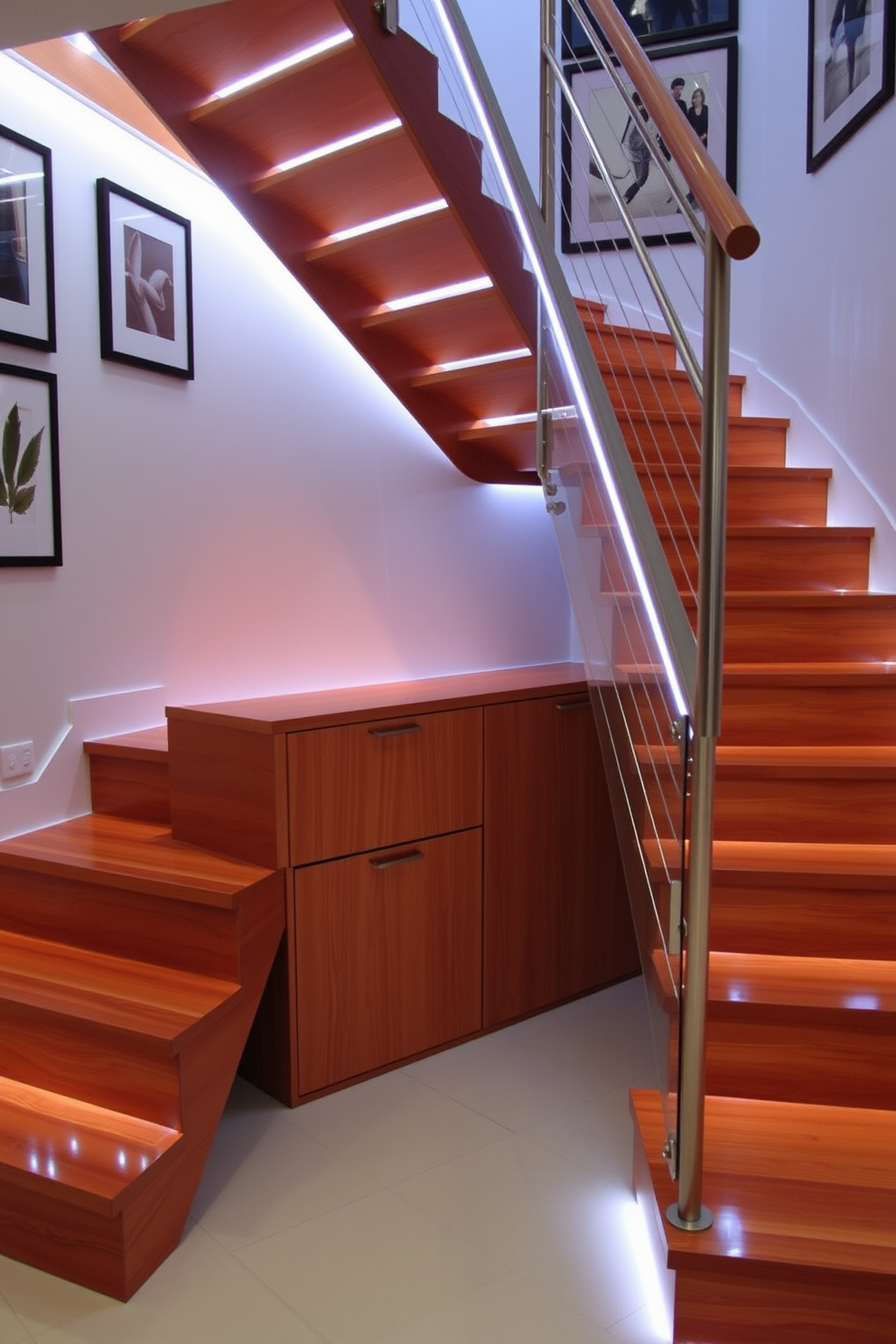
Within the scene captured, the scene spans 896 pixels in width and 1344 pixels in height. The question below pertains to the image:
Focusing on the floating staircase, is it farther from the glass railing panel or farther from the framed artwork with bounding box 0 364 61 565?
the framed artwork with bounding box 0 364 61 565

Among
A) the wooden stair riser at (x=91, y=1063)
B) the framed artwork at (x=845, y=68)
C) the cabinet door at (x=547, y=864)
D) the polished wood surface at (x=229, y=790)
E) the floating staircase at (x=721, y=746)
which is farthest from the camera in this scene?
the framed artwork at (x=845, y=68)

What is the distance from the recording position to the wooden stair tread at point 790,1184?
1.34 meters

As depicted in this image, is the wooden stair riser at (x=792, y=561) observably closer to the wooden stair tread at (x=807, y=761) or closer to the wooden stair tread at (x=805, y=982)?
the wooden stair tread at (x=807, y=761)

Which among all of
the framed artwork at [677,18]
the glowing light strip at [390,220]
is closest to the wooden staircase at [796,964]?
the glowing light strip at [390,220]

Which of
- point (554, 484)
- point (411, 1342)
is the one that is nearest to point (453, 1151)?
point (411, 1342)

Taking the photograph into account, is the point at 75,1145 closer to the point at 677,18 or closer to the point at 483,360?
the point at 483,360

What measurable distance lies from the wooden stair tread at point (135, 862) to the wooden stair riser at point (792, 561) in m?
1.41

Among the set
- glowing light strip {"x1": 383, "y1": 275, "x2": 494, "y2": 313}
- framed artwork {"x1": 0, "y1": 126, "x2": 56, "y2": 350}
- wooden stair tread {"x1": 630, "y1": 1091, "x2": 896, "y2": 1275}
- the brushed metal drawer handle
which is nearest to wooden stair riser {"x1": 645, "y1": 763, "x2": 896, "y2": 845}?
wooden stair tread {"x1": 630, "y1": 1091, "x2": 896, "y2": 1275}

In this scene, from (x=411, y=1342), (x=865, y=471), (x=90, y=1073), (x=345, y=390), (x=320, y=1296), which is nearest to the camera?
(x=411, y=1342)

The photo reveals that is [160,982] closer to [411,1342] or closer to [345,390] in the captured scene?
[411,1342]

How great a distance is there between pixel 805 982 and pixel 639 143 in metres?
3.50

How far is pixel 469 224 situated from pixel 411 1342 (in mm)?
2338

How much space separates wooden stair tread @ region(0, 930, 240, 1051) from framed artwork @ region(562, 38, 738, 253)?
3.15 meters

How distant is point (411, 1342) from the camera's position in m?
1.53
